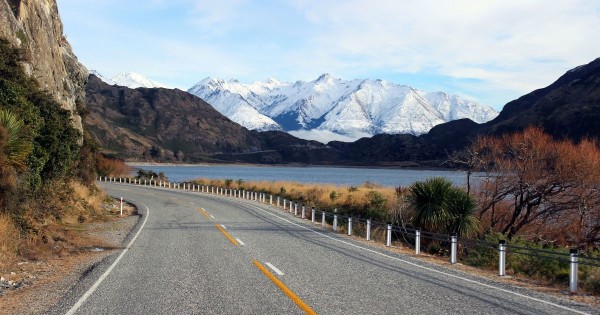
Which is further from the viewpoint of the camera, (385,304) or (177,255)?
(177,255)

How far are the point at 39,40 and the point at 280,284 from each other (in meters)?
29.2

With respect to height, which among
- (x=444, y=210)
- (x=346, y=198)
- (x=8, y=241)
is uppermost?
(x=444, y=210)

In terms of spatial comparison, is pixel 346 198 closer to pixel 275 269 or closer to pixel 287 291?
pixel 275 269

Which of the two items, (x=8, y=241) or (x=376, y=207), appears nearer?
(x=8, y=241)

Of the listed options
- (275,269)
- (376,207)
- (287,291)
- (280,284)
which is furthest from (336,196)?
(287,291)

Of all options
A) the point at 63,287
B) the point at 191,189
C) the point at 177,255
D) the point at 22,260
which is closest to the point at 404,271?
the point at 177,255

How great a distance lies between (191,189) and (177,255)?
5584 centimetres

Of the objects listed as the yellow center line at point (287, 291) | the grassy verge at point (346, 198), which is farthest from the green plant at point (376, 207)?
the yellow center line at point (287, 291)

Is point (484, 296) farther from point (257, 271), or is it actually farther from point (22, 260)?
point (22, 260)

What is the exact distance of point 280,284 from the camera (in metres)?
11.3

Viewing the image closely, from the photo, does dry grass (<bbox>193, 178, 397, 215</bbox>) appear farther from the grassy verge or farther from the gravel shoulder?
the gravel shoulder

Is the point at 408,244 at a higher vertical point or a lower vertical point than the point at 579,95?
lower

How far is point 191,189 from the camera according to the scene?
232 ft

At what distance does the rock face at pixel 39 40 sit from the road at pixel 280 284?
50.4 feet
